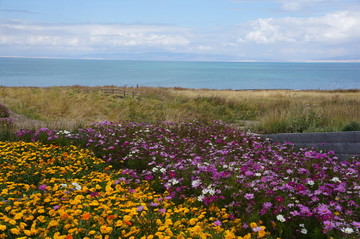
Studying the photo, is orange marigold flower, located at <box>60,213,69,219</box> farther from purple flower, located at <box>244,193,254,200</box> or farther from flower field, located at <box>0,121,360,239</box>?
purple flower, located at <box>244,193,254,200</box>

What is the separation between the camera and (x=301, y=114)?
35.5 feet

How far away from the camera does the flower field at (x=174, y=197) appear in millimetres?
3805

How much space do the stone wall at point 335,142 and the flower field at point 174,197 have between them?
1.39 metres

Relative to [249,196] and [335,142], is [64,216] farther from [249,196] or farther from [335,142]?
[335,142]

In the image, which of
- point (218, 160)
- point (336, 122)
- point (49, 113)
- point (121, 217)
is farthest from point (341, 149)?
point (49, 113)

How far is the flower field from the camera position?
3.80 meters

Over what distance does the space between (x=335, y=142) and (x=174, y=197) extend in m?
4.83

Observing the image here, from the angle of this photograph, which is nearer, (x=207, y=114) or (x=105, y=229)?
(x=105, y=229)

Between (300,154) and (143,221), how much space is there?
4724 millimetres

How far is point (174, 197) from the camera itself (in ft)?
16.7

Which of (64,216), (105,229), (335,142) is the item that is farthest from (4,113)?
(105,229)

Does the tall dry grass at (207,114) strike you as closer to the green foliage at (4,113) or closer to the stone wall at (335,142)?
the green foliage at (4,113)

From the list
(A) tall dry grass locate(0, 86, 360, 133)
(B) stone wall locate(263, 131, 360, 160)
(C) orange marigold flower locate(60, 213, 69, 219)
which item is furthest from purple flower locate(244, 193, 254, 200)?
(A) tall dry grass locate(0, 86, 360, 133)

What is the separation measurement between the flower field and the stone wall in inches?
54.9
